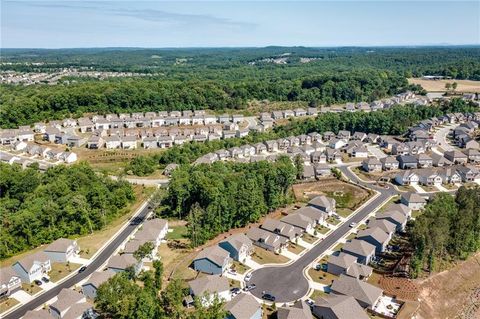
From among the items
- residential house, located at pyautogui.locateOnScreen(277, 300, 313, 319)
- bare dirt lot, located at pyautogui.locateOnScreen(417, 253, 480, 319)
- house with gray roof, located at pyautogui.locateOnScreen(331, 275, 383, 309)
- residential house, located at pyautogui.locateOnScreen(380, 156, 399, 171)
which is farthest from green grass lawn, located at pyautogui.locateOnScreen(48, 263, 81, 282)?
residential house, located at pyautogui.locateOnScreen(380, 156, 399, 171)

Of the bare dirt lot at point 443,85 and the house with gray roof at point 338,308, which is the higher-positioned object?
the bare dirt lot at point 443,85

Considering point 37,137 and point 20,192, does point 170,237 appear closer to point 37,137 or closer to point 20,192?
point 20,192

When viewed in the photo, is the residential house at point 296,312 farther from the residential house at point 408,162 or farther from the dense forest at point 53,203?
the residential house at point 408,162

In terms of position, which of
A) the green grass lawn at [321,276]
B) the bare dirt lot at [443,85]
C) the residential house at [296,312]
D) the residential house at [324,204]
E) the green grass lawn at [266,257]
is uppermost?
the bare dirt lot at [443,85]

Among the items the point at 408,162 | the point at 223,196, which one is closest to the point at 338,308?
the point at 223,196

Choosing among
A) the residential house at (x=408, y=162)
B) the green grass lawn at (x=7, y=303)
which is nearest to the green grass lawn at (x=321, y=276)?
the green grass lawn at (x=7, y=303)

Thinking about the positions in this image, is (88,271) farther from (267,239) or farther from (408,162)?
(408,162)

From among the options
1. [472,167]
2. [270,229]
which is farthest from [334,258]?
[472,167]
